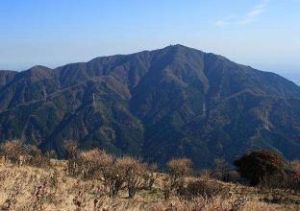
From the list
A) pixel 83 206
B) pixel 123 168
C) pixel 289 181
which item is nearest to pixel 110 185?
pixel 123 168

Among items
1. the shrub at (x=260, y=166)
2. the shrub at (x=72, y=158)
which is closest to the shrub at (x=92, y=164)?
the shrub at (x=72, y=158)

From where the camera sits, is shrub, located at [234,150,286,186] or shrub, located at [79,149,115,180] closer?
shrub, located at [79,149,115,180]

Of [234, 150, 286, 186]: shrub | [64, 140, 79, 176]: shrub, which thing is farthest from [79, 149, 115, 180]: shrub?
[234, 150, 286, 186]: shrub

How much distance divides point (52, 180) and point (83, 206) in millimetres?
6398

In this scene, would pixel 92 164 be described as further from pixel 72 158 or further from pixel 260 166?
pixel 260 166

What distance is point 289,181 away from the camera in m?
54.2

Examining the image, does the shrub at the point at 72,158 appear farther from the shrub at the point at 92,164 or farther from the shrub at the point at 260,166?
the shrub at the point at 260,166

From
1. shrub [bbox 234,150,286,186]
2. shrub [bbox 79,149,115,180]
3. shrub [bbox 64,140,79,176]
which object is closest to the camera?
shrub [bbox 79,149,115,180]

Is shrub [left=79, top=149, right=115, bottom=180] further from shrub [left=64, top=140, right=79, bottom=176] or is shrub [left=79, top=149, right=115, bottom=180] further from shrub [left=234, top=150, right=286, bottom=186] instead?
shrub [left=234, top=150, right=286, bottom=186]

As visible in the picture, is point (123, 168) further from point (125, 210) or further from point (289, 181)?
point (289, 181)

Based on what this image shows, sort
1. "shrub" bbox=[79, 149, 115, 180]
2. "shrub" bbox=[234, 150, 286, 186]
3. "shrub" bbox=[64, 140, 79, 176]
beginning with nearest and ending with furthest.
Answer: "shrub" bbox=[79, 149, 115, 180] < "shrub" bbox=[64, 140, 79, 176] < "shrub" bbox=[234, 150, 286, 186]

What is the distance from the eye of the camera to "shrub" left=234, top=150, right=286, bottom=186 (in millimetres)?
60600

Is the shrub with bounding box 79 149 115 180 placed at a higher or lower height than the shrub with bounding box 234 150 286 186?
higher

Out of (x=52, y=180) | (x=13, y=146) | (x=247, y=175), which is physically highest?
(x=52, y=180)
